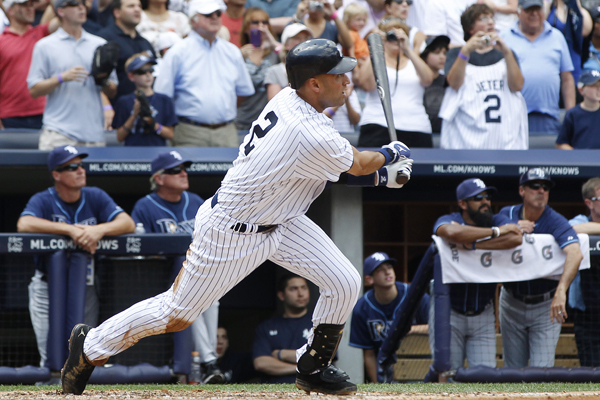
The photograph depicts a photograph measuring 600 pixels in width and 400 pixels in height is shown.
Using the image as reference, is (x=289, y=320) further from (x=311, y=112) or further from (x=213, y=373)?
(x=311, y=112)

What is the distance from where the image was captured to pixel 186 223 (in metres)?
5.11

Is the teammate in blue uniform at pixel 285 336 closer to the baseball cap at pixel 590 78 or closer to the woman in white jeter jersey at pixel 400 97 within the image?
the woman in white jeter jersey at pixel 400 97

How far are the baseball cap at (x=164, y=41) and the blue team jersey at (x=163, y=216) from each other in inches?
78.9

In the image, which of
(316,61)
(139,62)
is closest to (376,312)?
(139,62)

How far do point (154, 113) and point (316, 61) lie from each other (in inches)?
120

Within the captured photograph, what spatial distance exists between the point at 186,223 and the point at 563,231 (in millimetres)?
2373

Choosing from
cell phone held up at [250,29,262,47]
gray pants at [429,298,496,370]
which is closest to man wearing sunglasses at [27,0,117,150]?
cell phone held up at [250,29,262,47]

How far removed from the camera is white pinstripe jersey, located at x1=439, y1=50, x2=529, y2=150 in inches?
236

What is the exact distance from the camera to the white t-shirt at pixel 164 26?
22.4 ft

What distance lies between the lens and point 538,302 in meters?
4.81

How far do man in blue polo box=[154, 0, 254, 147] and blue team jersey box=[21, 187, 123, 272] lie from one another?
4.15 ft

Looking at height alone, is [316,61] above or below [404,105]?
below

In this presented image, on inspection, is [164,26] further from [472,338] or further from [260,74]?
[472,338]

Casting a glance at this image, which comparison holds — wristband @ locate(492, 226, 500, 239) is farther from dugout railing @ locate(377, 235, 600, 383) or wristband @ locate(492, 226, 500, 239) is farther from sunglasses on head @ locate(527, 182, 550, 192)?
sunglasses on head @ locate(527, 182, 550, 192)
